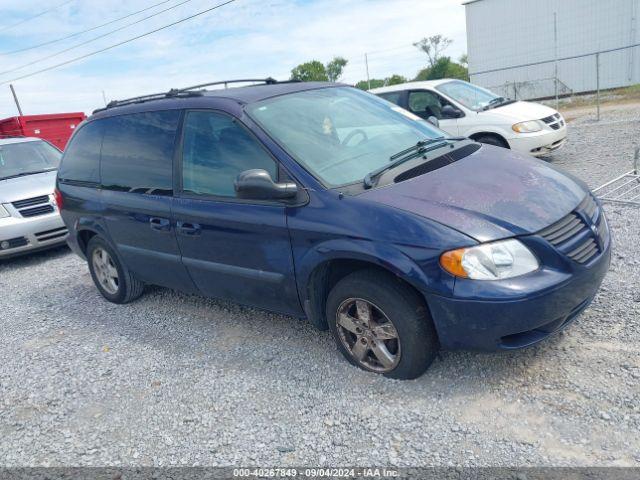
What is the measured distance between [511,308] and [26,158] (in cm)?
858

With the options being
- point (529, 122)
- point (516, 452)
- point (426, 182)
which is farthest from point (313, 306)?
point (529, 122)

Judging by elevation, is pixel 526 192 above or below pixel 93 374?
above

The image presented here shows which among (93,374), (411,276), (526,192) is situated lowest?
(93,374)

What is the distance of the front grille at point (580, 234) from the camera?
285 cm

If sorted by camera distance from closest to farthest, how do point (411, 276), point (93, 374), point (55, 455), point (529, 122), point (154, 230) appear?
1. point (411, 276)
2. point (55, 455)
3. point (93, 374)
4. point (154, 230)
5. point (529, 122)

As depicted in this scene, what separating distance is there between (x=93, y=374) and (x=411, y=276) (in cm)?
260

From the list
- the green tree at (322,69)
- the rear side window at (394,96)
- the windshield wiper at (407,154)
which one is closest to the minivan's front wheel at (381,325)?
the windshield wiper at (407,154)

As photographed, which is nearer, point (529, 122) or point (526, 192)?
point (526, 192)

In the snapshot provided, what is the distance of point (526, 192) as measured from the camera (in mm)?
3111

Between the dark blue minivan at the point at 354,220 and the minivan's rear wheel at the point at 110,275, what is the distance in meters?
0.40

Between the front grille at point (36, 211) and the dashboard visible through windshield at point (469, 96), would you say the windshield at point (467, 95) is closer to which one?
the dashboard visible through windshield at point (469, 96)

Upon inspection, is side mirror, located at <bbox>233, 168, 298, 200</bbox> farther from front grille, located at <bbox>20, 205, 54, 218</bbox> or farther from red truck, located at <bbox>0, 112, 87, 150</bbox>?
red truck, located at <bbox>0, 112, 87, 150</bbox>

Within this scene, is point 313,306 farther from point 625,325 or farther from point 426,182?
point 625,325

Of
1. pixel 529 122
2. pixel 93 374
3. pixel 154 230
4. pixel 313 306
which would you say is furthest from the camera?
pixel 529 122
